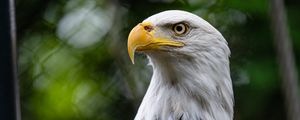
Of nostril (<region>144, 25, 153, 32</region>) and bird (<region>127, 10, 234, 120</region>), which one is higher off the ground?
nostril (<region>144, 25, 153, 32</region>)

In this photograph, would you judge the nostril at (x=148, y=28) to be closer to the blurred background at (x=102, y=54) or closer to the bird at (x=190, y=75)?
the bird at (x=190, y=75)

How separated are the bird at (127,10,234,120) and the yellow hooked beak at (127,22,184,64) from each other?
0.07 feet

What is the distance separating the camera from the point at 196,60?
217 centimetres

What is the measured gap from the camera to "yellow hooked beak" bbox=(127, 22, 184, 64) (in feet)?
6.57

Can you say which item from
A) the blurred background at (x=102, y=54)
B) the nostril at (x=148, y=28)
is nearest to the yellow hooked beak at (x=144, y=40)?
the nostril at (x=148, y=28)

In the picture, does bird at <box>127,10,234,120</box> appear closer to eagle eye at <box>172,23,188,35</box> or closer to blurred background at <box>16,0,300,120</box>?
eagle eye at <box>172,23,188,35</box>

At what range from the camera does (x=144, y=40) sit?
2.04 meters

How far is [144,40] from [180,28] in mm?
145

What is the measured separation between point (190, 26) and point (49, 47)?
51.0 inches

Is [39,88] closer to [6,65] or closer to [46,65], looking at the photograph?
[46,65]

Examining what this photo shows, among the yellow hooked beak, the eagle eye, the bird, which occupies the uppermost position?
the eagle eye

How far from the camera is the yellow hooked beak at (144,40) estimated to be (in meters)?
2.00

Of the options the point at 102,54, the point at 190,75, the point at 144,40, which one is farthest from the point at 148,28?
the point at 102,54

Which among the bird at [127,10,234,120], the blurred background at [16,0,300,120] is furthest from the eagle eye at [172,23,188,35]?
the blurred background at [16,0,300,120]
